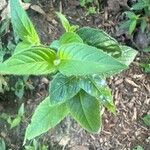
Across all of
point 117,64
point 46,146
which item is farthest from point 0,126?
point 117,64

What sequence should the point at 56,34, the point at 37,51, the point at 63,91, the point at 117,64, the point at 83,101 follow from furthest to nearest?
the point at 56,34 < the point at 83,101 < the point at 63,91 < the point at 37,51 < the point at 117,64

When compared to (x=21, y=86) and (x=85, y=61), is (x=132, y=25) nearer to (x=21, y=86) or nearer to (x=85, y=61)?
(x=21, y=86)

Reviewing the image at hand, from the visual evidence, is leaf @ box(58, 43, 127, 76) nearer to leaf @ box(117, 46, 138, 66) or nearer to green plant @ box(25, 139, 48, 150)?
leaf @ box(117, 46, 138, 66)

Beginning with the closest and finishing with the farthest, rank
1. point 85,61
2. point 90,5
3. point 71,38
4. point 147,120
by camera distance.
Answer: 1. point 85,61
2. point 71,38
3. point 147,120
4. point 90,5

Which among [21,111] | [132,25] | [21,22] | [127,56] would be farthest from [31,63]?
[132,25]

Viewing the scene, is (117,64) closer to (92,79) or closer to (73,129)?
(92,79)

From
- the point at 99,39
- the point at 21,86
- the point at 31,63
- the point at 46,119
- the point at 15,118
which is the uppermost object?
the point at 31,63

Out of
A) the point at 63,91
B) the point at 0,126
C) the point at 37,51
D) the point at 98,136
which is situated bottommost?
the point at 98,136
